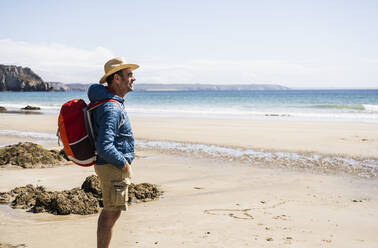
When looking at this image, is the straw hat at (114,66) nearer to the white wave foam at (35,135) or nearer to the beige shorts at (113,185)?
the beige shorts at (113,185)

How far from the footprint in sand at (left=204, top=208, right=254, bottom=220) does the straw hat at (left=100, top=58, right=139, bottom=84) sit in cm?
254

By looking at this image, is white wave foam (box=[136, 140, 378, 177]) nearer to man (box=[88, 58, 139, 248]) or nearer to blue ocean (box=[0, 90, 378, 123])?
man (box=[88, 58, 139, 248])

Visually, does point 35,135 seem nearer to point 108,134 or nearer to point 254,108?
point 108,134

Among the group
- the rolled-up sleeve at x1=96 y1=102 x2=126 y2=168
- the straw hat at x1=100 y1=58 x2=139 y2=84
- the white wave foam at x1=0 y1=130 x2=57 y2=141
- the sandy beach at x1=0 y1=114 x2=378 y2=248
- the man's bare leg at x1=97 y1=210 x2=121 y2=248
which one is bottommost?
the white wave foam at x1=0 y1=130 x2=57 y2=141

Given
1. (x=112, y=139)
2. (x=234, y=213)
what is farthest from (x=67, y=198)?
(x=112, y=139)

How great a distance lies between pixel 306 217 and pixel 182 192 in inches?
82.2

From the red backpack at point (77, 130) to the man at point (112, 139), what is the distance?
0.06 metres

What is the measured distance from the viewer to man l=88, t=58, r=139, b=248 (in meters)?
2.81

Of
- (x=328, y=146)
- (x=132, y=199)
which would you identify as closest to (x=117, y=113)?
(x=132, y=199)

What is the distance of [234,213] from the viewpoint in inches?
193

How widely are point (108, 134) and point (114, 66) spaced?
629 millimetres

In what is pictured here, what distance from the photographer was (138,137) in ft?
44.6

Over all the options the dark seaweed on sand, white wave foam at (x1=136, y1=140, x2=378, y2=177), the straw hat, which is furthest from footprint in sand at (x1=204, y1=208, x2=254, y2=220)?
white wave foam at (x1=136, y1=140, x2=378, y2=177)

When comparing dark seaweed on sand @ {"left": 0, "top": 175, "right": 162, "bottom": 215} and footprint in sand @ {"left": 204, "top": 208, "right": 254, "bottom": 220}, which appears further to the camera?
dark seaweed on sand @ {"left": 0, "top": 175, "right": 162, "bottom": 215}
